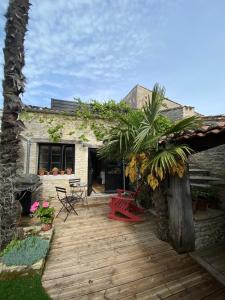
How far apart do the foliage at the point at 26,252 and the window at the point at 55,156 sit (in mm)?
4469

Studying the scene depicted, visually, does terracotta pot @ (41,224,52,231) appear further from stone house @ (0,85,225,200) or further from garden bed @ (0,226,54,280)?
stone house @ (0,85,225,200)

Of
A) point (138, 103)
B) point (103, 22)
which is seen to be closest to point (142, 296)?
point (103, 22)

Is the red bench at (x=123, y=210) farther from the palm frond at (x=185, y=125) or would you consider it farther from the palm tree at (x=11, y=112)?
the palm tree at (x=11, y=112)

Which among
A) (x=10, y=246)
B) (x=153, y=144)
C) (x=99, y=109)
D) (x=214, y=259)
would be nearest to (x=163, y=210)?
(x=214, y=259)

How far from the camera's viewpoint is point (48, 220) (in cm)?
425

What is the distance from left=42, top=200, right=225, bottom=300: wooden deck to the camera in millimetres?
2602

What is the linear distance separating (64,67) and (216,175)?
311 inches

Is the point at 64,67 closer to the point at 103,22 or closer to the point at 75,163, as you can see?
the point at 103,22

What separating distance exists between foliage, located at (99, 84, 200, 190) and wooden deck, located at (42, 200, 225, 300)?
1.43 metres

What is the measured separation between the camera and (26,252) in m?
3.12

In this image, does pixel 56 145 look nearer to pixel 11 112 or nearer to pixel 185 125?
pixel 11 112

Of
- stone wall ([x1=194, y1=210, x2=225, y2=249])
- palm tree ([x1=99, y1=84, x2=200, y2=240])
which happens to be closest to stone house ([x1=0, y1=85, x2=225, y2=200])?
stone wall ([x1=194, y1=210, x2=225, y2=249])

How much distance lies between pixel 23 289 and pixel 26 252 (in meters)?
0.71

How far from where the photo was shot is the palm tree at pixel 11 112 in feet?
11.1
